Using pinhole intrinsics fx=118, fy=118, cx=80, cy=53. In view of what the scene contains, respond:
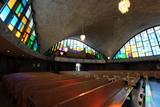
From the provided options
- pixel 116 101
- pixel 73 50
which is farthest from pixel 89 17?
pixel 116 101

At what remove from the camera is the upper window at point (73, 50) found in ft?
52.7

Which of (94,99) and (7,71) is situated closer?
(94,99)

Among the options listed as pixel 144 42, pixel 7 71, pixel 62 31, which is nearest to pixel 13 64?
pixel 7 71

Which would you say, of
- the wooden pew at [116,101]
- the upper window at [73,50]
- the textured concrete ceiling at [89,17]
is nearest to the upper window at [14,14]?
the textured concrete ceiling at [89,17]

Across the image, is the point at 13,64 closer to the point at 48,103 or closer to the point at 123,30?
the point at 48,103

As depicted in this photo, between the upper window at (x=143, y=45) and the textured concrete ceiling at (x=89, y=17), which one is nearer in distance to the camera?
the textured concrete ceiling at (x=89, y=17)

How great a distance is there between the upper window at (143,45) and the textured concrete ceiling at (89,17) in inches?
52.1

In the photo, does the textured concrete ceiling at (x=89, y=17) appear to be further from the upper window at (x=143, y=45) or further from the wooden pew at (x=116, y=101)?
the wooden pew at (x=116, y=101)

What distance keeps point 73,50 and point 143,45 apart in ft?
32.7

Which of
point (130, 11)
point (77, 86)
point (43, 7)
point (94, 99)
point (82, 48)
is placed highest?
point (130, 11)

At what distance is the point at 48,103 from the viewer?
144 centimetres

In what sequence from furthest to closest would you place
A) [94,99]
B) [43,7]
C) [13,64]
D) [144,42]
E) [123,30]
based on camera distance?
[144,42] → [123,30] → [13,64] → [43,7] → [94,99]

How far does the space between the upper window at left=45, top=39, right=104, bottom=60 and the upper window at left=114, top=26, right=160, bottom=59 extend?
14.1ft

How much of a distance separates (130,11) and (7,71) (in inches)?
511
